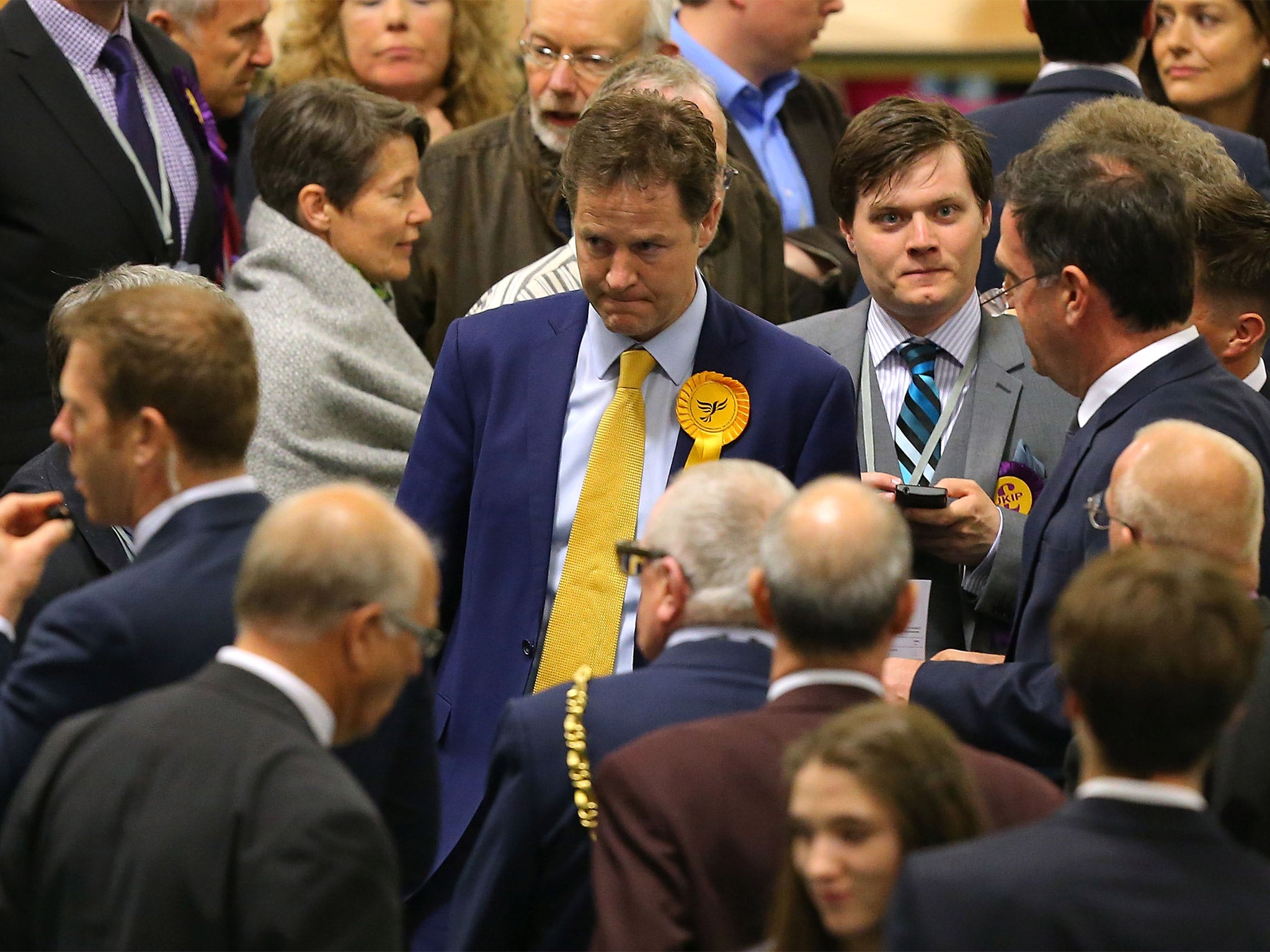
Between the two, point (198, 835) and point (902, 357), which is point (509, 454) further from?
point (198, 835)

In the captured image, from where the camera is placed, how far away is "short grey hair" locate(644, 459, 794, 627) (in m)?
2.64

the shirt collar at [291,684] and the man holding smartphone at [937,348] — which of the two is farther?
the man holding smartphone at [937,348]

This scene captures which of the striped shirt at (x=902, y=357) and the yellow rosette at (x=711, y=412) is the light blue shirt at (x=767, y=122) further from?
the yellow rosette at (x=711, y=412)

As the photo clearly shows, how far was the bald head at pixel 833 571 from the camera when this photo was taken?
7.94ft

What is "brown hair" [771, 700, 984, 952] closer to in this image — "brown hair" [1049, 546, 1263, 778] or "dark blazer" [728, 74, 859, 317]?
"brown hair" [1049, 546, 1263, 778]

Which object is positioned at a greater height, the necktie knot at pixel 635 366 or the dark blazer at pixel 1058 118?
the dark blazer at pixel 1058 118

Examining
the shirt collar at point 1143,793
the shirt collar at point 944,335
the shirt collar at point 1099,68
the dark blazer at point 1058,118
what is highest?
the shirt collar at point 1099,68

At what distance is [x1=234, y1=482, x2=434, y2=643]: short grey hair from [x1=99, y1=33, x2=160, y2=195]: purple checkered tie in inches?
104

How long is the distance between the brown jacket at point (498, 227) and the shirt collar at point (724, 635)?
2.13 metres

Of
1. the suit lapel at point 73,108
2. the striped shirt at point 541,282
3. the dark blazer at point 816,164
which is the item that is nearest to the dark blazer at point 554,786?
the striped shirt at point 541,282

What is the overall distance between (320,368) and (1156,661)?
2544 millimetres

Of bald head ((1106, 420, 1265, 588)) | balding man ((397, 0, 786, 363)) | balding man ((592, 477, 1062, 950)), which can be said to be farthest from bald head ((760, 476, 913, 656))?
balding man ((397, 0, 786, 363))

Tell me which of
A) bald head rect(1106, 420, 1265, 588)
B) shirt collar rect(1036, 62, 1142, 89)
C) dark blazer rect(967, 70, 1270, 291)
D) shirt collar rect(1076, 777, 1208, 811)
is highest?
shirt collar rect(1036, 62, 1142, 89)

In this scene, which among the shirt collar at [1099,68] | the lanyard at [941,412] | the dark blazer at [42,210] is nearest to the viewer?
the lanyard at [941,412]
